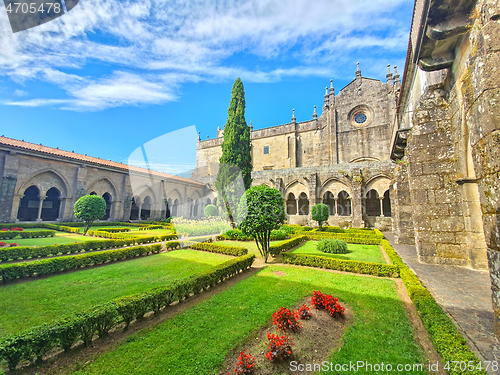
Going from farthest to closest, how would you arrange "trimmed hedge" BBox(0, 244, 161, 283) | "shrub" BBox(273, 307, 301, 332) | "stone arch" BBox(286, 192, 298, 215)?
"stone arch" BBox(286, 192, 298, 215)
"trimmed hedge" BBox(0, 244, 161, 283)
"shrub" BBox(273, 307, 301, 332)

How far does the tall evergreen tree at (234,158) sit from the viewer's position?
64.5 ft

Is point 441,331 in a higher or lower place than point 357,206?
lower

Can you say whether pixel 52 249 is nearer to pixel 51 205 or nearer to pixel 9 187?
pixel 9 187

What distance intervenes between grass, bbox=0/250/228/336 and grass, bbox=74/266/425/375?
1.73 metres

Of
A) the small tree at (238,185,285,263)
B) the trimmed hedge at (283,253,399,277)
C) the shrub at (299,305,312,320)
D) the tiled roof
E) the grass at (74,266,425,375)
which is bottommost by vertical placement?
the grass at (74,266,425,375)

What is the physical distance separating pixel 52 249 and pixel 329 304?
9.67 meters

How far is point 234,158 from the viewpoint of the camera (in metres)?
20.8

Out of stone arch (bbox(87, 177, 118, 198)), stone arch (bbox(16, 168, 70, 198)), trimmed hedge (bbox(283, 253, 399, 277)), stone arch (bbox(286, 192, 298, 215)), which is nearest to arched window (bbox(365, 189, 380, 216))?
stone arch (bbox(286, 192, 298, 215))

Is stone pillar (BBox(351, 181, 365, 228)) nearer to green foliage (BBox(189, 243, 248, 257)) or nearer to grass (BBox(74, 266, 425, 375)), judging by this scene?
green foliage (BBox(189, 243, 248, 257))

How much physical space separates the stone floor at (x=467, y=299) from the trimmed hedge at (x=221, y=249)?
5622 millimetres

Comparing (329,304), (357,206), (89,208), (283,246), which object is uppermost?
(357,206)

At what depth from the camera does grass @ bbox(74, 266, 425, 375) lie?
2.77m

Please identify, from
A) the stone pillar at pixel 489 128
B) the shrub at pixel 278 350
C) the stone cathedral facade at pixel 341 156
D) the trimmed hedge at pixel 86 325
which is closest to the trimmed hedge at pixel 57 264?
the trimmed hedge at pixel 86 325

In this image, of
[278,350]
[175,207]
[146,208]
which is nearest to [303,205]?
[175,207]
